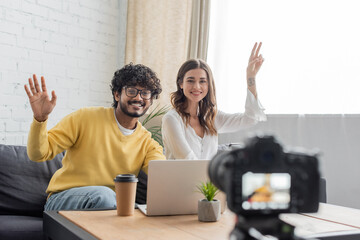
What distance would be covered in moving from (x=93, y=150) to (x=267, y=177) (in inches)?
57.4

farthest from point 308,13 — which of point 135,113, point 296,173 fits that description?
point 296,173

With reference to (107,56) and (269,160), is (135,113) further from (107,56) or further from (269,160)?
(107,56)

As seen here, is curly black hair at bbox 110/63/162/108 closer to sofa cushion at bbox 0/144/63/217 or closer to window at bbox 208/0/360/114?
sofa cushion at bbox 0/144/63/217

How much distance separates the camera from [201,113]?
238cm

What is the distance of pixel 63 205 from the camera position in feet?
5.60

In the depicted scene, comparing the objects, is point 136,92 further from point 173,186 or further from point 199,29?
point 199,29

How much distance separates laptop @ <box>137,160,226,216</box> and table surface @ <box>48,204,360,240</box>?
0.10 ft

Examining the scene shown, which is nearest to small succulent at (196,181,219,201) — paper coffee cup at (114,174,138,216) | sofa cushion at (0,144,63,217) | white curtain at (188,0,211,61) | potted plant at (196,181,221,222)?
potted plant at (196,181,221,222)

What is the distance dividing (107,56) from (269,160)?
346 centimetres

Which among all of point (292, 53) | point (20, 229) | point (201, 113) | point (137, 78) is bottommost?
point (20, 229)

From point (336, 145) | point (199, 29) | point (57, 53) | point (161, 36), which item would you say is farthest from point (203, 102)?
point (57, 53)

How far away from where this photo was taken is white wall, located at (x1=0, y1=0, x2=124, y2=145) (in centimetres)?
320

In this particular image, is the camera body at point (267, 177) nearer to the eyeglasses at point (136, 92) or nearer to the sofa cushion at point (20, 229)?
the eyeglasses at point (136, 92)

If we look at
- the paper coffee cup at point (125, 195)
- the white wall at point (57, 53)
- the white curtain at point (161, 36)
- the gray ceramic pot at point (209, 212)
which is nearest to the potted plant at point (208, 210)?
the gray ceramic pot at point (209, 212)
